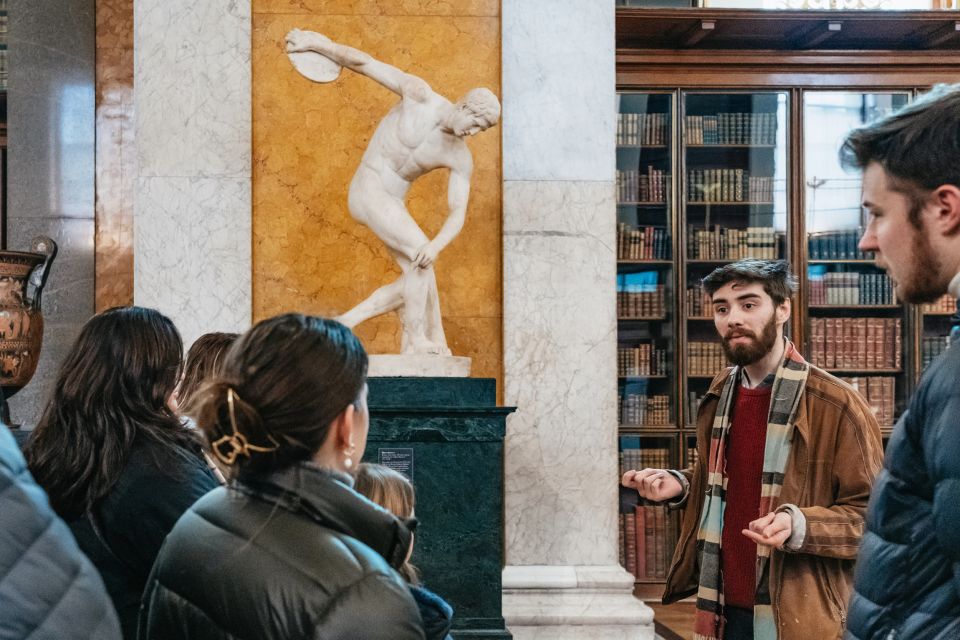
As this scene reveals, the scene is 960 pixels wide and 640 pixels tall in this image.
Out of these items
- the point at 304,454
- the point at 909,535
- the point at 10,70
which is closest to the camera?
the point at 909,535

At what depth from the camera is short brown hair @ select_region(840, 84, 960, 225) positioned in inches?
54.1

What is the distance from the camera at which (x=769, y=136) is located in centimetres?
749

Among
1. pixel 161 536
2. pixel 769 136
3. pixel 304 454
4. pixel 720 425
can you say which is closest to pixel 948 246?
pixel 304 454

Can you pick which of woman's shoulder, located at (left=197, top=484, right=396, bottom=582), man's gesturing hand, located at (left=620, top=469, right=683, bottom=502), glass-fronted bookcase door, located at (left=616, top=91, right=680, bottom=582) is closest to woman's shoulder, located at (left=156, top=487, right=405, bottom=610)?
woman's shoulder, located at (left=197, top=484, right=396, bottom=582)

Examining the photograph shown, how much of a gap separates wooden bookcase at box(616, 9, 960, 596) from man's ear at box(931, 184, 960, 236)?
19.6 ft

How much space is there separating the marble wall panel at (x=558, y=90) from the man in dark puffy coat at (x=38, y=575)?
172 inches

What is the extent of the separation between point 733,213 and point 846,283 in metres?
0.95

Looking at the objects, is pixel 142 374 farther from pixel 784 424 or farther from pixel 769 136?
pixel 769 136

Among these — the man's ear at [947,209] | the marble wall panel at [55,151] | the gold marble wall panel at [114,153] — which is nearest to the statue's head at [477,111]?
the man's ear at [947,209]

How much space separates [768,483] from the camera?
2.87 meters

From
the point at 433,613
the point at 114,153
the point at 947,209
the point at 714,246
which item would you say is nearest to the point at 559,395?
the point at 714,246

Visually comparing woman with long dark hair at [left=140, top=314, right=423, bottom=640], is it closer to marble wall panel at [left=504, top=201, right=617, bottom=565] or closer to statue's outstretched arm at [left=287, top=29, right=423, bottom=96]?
statue's outstretched arm at [left=287, top=29, right=423, bottom=96]

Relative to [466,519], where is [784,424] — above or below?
above

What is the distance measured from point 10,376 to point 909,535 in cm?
480
